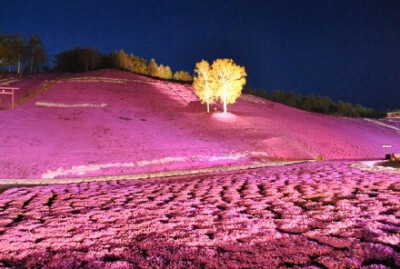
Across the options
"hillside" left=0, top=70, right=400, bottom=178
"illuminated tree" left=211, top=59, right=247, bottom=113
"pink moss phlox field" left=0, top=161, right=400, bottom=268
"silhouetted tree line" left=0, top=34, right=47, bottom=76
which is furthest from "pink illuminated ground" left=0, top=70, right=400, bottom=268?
"silhouetted tree line" left=0, top=34, right=47, bottom=76

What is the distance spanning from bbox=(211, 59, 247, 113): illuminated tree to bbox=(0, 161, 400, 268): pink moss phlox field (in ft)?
81.3

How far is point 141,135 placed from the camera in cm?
2295

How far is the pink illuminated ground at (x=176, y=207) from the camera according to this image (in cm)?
464

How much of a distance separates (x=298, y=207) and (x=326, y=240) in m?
1.97

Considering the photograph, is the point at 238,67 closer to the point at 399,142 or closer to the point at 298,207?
the point at 399,142

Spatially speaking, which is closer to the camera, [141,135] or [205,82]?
[141,135]

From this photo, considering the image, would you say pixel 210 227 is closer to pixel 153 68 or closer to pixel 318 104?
pixel 318 104

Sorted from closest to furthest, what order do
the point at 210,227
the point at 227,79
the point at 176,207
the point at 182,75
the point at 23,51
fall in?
the point at 210,227
the point at 176,207
the point at 227,79
the point at 23,51
the point at 182,75

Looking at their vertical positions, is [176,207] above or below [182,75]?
below

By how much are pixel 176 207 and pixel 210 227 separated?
1.75m

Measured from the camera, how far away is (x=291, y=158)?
22.0 meters

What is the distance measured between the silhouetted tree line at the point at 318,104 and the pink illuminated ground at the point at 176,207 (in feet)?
139

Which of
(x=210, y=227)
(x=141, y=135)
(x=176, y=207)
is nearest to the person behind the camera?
(x=210, y=227)

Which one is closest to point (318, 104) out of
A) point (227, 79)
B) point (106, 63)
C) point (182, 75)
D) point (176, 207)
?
point (182, 75)
